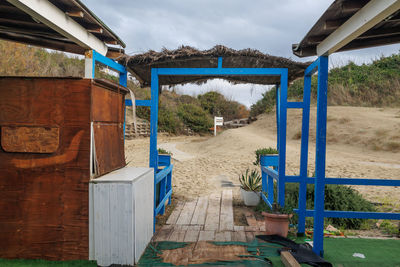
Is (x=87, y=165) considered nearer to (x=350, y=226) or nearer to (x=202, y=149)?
(x=350, y=226)

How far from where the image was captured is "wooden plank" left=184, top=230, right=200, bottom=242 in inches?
167

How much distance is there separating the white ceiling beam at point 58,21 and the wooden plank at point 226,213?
123 inches

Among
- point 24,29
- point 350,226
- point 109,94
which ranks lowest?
point 350,226

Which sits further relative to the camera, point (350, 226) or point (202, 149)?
point (202, 149)

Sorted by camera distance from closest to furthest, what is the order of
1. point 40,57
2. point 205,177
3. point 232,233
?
point 232,233, point 205,177, point 40,57

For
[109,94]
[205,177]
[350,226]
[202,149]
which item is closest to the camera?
[109,94]

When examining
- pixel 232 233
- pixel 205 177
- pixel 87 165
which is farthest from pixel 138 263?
pixel 205 177

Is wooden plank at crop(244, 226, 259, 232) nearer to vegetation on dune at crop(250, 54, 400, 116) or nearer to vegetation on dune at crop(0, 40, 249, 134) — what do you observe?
vegetation on dune at crop(0, 40, 249, 134)

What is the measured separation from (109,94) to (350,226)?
5.00 meters

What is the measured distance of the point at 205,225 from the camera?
494 cm

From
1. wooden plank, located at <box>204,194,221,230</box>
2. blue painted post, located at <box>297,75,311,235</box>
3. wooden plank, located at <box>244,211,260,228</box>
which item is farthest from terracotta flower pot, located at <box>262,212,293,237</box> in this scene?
wooden plank, located at <box>204,194,221,230</box>

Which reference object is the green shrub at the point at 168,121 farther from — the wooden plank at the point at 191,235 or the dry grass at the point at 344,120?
the wooden plank at the point at 191,235

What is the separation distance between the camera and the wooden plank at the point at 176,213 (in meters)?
5.22

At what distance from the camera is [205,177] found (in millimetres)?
9648
